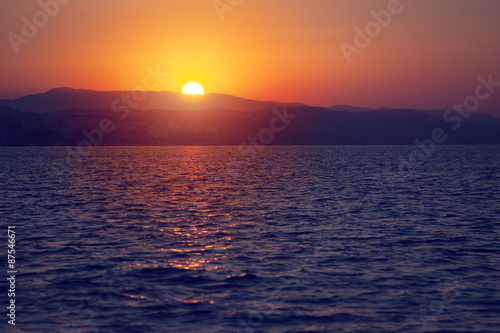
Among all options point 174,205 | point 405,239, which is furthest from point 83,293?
point 174,205

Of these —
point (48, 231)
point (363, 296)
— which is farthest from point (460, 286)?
point (48, 231)

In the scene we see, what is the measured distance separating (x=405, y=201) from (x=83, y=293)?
38900 millimetres

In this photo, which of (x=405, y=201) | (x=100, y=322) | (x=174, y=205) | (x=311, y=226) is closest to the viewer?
(x=100, y=322)

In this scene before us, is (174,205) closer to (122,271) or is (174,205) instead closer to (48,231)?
(48,231)

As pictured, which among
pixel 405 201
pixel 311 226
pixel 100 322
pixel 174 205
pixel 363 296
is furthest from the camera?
pixel 405 201

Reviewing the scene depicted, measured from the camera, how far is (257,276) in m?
21.0

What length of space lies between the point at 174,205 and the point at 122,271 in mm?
25830

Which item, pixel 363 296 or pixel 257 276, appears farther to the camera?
pixel 257 276

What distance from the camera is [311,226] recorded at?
113ft

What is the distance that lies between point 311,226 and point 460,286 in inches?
597

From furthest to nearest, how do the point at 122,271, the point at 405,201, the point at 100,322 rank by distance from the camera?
the point at 405,201 < the point at 122,271 < the point at 100,322

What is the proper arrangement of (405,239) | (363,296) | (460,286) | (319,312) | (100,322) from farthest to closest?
(405,239)
(460,286)
(363,296)
(319,312)
(100,322)

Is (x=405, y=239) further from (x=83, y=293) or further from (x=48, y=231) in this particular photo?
(x=48, y=231)

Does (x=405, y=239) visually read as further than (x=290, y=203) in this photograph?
No
